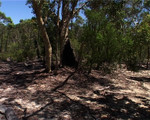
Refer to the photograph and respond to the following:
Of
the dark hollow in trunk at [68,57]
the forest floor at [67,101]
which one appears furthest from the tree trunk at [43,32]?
the dark hollow in trunk at [68,57]

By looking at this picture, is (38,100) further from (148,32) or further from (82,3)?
(148,32)

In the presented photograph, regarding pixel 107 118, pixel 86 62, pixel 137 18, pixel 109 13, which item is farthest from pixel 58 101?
pixel 137 18

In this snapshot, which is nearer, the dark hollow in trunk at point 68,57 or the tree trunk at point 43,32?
the tree trunk at point 43,32

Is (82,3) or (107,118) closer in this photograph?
(107,118)

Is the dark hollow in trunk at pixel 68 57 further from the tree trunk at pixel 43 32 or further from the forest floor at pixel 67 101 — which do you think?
the forest floor at pixel 67 101

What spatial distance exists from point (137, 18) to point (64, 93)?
18.2 metres

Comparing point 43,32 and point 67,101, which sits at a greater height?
point 43,32

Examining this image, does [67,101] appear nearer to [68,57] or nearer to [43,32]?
[43,32]

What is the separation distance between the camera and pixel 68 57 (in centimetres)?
991

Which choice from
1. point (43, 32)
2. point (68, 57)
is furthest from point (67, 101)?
point (68, 57)

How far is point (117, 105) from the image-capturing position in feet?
15.8

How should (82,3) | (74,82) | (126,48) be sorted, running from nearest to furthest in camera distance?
(74,82) → (126,48) → (82,3)

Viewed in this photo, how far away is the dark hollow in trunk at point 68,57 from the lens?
9.77 m

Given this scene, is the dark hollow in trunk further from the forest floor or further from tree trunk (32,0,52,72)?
the forest floor
